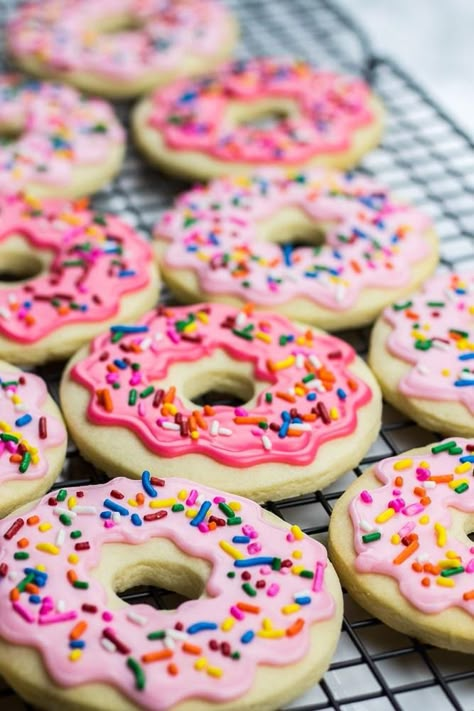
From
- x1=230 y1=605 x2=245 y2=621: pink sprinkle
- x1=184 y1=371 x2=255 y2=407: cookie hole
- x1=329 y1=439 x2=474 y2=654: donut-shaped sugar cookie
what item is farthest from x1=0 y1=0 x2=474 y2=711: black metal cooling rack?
x1=184 y1=371 x2=255 y2=407: cookie hole

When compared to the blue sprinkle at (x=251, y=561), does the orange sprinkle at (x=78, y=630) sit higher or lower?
lower

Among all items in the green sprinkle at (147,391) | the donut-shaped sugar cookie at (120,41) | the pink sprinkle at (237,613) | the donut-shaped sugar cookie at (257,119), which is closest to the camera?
the pink sprinkle at (237,613)

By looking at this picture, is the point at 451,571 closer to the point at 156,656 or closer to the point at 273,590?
the point at 273,590

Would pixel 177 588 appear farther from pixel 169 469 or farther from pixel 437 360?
pixel 437 360

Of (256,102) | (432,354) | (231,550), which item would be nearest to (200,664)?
(231,550)

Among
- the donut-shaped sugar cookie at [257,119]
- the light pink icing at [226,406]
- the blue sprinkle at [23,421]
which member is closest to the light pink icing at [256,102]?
the donut-shaped sugar cookie at [257,119]

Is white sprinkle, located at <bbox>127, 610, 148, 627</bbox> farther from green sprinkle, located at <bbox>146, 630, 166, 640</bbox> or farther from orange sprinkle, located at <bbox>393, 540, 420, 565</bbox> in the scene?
orange sprinkle, located at <bbox>393, 540, 420, 565</bbox>

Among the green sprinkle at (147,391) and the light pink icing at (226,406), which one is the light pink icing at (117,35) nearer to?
the light pink icing at (226,406)

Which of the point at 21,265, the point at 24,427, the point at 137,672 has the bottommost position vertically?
the point at 21,265
